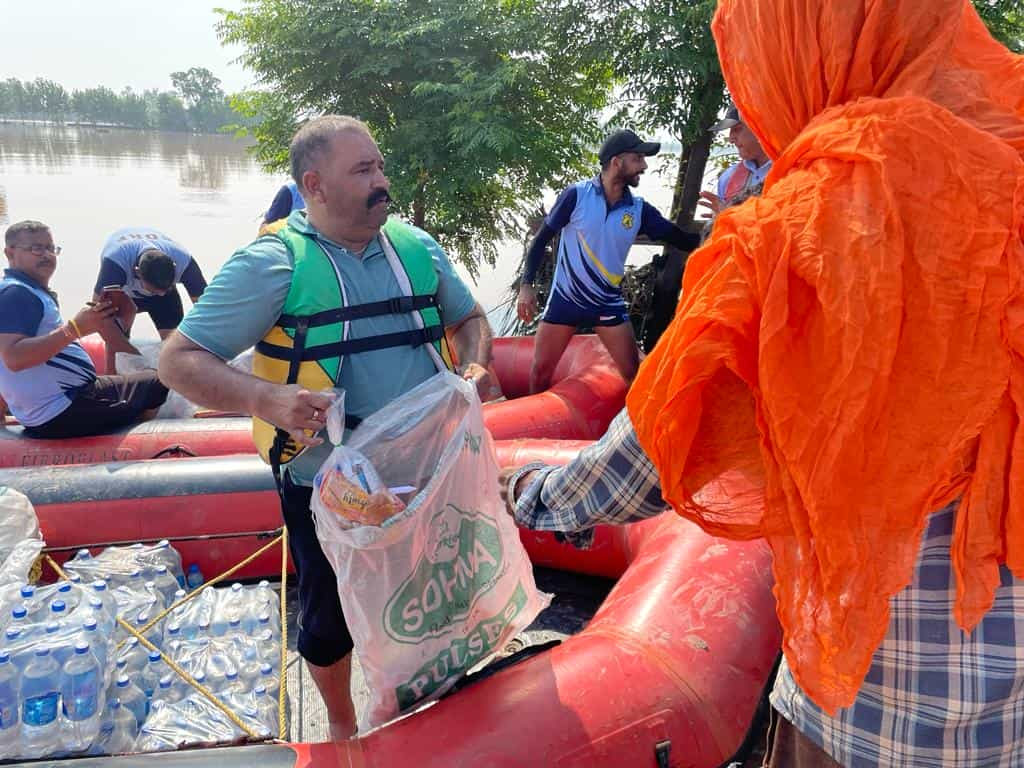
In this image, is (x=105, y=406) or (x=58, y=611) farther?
(x=105, y=406)

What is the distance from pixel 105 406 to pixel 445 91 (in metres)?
5.14

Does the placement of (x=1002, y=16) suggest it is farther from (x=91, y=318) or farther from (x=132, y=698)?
(x=132, y=698)

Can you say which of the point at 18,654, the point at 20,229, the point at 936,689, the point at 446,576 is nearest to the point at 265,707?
the point at 18,654

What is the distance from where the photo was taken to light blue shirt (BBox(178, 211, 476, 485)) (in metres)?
1.71

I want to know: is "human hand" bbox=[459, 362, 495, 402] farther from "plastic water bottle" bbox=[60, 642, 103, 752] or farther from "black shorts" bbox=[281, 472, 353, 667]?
"plastic water bottle" bbox=[60, 642, 103, 752]

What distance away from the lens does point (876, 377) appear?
0.82 metres

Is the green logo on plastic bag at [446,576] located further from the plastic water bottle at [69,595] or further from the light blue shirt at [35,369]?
the light blue shirt at [35,369]

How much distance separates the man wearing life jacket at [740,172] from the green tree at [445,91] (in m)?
3.13

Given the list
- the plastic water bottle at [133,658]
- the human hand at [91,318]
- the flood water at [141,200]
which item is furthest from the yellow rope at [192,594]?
the flood water at [141,200]

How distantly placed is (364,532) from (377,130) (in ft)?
25.5

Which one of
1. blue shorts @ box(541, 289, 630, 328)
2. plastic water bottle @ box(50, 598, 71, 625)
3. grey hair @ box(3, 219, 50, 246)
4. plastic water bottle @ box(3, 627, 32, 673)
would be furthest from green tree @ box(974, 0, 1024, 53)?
plastic water bottle @ box(3, 627, 32, 673)

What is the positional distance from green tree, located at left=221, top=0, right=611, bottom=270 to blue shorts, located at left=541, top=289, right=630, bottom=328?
3.13 meters

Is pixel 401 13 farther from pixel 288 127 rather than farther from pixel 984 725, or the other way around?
pixel 984 725

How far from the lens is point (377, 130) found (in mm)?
8633
